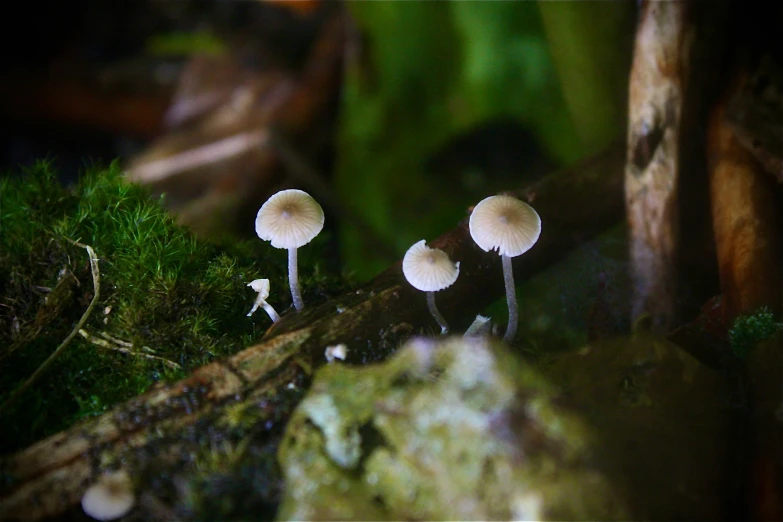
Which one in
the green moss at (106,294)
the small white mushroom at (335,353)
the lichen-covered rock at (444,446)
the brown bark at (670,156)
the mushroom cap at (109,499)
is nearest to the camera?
the lichen-covered rock at (444,446)

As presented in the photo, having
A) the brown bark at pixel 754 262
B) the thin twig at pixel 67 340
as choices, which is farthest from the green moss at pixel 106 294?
the brown bark at pixel 754 262

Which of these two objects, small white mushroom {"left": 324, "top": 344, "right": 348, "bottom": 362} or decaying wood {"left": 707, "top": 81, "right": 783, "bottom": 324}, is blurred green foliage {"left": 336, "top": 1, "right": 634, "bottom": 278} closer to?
decaying wood {"left": 707, "top": 81, "right": 783, "bottom": 324}

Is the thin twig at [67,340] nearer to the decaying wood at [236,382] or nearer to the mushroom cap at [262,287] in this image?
the decaying wood at [236,382]

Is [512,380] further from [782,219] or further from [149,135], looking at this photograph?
[149,135]

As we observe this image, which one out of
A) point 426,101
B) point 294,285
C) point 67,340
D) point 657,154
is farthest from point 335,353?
point 426,101

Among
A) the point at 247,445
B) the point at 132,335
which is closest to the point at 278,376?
the point at 247,445

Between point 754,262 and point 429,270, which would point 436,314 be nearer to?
point 429,270
